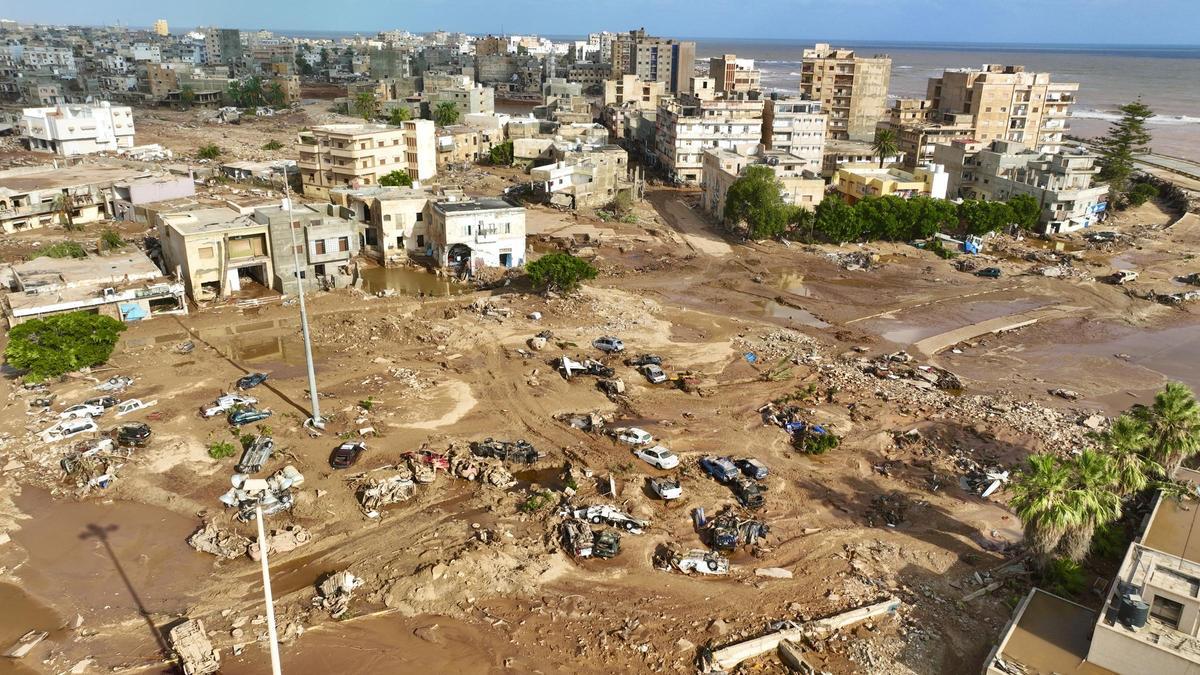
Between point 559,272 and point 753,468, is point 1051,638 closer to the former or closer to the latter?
point 753,468

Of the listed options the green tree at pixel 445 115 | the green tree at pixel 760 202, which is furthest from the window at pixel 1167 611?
the green tree at pixel 445 115

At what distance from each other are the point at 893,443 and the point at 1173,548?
12.0m

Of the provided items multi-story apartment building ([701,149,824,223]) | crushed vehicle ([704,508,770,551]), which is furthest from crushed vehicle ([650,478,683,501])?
multi-story apartment building ([701,149,824,223])

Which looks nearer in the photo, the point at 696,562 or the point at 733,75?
the point at 696,562

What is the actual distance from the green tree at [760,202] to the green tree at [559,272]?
20.6m

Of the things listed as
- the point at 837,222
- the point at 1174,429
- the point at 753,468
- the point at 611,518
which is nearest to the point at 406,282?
the point at 753,468

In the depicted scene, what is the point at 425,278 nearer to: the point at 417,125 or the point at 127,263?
the point at 127,263

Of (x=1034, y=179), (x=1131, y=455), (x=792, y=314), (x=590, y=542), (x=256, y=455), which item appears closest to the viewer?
(x=590, y=542)

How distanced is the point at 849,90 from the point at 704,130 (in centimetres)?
3223

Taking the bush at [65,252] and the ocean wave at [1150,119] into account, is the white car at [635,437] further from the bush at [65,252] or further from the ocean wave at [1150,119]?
the ocean wave at [1150,119]

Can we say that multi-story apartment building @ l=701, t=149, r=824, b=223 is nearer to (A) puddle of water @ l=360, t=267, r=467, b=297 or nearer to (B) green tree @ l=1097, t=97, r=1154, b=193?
(A) puddle of water @ l=360, t=267, r=467, b=297

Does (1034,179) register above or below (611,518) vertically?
above

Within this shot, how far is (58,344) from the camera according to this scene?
115 feet

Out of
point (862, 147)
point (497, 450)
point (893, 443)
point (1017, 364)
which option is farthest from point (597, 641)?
point (862, 147)
